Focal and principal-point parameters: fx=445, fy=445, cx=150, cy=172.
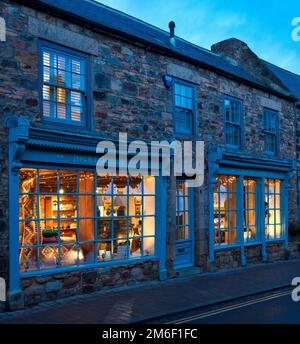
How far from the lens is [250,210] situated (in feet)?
49.0

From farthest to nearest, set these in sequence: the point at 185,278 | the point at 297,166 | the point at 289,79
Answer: the point at 289,79, the point at 297,166, the point at 185,278

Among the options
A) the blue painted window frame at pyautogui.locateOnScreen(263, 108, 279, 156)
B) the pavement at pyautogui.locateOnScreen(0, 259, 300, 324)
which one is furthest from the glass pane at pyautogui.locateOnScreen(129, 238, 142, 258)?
the blue painted window frame at pyautogui.locateOnScreen(263, 108, 279, 156)

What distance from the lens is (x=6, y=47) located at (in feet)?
27.9

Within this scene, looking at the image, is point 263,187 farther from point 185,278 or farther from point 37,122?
point 37,122

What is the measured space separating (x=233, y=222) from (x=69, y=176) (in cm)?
644

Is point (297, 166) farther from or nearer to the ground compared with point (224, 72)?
nearer to the ground

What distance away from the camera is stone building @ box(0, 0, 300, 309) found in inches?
343

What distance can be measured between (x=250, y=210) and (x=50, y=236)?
785cm

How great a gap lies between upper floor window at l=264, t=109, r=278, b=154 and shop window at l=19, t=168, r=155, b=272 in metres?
6.01

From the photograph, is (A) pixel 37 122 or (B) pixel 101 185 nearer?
(A) pixel 37 122

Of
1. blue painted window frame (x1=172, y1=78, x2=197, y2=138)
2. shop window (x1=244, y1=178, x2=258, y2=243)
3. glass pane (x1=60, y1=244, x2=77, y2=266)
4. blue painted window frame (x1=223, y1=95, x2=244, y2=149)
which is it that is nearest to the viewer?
glass pane (x1=60, y1=244, x2=77, y2=266)

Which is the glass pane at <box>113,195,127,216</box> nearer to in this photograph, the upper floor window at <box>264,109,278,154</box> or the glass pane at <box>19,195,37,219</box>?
the glass pane at <box>19,195,37,219</box>

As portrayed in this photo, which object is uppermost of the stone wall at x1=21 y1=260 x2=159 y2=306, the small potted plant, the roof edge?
the roof edge

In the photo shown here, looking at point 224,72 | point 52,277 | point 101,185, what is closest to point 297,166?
point 224,72
